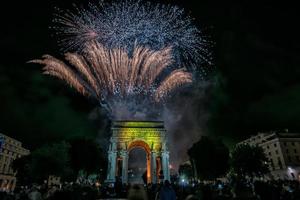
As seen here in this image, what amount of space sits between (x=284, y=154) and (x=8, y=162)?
8163 centimetres

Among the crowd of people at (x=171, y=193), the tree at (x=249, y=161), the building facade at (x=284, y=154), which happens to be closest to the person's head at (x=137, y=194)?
the crowd of people at (x=171, y=193)

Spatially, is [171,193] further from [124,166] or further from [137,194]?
[124,166]

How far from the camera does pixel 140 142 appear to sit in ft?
189

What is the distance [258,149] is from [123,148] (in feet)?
98.8

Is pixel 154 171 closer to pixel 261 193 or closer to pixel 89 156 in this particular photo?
pixel 89 156

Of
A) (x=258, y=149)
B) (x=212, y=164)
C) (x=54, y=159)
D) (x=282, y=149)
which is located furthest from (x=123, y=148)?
(x=282, y=149)

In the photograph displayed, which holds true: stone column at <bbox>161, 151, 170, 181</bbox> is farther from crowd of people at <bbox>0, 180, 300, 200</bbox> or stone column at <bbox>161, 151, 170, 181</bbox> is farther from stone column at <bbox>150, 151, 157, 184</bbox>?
crowd of people at <bbox>0, 180, 300, 200</bbox>

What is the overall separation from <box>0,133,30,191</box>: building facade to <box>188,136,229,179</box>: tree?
52187mm

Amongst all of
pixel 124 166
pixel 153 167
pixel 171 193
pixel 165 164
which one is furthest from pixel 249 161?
pixel 171 193

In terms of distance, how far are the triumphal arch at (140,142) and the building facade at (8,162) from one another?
112ft

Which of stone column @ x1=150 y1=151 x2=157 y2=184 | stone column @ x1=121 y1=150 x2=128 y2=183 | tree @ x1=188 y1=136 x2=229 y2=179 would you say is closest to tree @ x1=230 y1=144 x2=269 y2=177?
tree @ x1=188 y1=136 x2=229 y2=179

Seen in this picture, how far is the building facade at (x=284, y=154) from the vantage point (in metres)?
62.1

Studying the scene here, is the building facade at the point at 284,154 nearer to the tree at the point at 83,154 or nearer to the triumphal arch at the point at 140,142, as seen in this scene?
the triumphal arch at the point at 140,142

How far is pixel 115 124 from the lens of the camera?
57125mm
